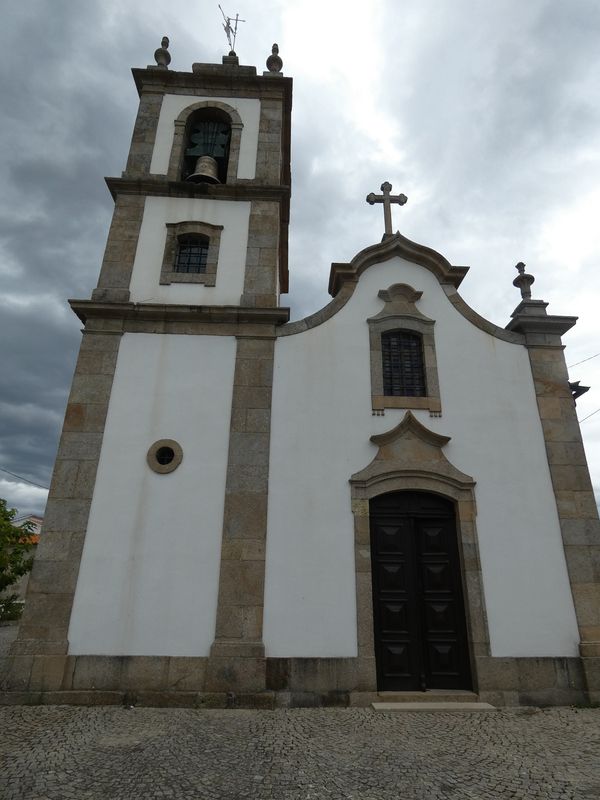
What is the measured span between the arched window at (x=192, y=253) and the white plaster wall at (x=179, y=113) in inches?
67.7

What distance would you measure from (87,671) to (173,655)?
107 cm

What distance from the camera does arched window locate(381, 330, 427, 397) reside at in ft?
24.9

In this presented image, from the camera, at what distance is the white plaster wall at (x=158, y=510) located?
609 cm

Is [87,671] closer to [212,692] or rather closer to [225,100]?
[212,692]

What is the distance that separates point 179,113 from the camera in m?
9.96

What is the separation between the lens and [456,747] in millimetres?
4461

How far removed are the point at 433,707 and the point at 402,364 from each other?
4858 millimetres

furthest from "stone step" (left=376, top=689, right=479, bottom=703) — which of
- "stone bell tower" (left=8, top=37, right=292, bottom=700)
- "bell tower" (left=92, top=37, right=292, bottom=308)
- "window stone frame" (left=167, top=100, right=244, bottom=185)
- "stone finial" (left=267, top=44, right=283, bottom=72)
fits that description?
"stone finial" (left=267, top=44, right=283, bottom=72)

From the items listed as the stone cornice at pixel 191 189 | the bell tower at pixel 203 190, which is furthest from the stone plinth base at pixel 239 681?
the stone cornice at pixel 191 189

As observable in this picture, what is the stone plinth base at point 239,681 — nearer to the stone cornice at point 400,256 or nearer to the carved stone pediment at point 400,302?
the carved stone pediment at point 400,302

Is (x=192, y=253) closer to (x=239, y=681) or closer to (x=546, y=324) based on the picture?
(x=546, y=324)

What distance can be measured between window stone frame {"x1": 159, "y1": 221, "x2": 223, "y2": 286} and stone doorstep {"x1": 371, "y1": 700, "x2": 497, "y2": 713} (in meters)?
6.88

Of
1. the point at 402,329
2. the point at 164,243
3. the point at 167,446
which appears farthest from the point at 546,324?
the point at 164,243

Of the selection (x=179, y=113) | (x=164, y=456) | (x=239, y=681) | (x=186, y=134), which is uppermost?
(x=179, y=113)
